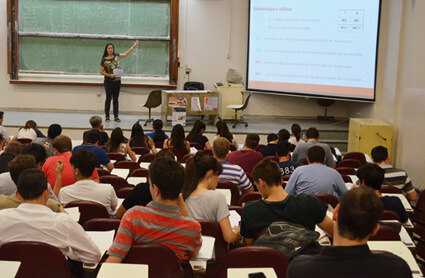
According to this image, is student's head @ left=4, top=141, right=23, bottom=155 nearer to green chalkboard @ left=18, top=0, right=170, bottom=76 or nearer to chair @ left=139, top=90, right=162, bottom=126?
chair @ left=139, top=90, right=162, bottom=126

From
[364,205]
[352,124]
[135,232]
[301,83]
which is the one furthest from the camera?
[301,83]

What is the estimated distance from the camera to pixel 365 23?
10305mm

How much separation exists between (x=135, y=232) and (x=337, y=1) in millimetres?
8873

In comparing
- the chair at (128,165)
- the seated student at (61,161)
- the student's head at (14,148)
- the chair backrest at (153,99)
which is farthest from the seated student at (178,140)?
the chair backrest at (153,99)

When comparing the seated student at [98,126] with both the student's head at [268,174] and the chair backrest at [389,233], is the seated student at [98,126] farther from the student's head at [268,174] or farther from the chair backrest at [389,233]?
the chair backrest at [389,233]

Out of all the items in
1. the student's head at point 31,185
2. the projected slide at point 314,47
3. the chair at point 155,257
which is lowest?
the chair at point 155,257

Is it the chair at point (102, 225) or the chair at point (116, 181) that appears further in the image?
the chair at point (116, 181)

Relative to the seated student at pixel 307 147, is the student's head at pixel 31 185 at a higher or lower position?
higher

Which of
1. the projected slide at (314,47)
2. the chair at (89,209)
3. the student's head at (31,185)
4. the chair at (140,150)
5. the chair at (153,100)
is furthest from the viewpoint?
the chair at (153,100)

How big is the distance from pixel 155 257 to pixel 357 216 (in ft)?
3.76

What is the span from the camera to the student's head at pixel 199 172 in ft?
12.1

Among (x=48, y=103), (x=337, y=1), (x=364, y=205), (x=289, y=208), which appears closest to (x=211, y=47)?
(x=337, y=1)

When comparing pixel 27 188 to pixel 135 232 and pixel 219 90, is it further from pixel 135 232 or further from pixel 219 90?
pixel 219 90

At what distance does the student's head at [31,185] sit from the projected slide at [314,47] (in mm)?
8258
